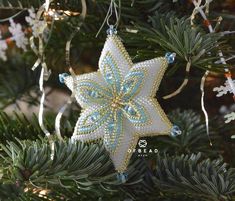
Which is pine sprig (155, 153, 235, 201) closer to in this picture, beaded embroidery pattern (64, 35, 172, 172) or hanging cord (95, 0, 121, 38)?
beaded embroidery pattern (64, 35, 172, 172)

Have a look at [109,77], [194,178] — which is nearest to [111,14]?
[109,77]

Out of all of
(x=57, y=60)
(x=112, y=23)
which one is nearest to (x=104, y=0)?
(x=112, y=23)

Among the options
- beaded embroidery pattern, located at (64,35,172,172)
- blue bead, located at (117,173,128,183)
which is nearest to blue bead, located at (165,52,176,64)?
beaded embroidery pattern, located at (64,35,172,172)

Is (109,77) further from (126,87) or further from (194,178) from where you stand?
(194,178)

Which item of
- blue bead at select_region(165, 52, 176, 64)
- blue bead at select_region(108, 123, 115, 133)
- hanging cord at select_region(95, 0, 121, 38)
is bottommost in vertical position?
blue bead at select_region(108, 123, 115, 133)

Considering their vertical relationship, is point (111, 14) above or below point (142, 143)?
above

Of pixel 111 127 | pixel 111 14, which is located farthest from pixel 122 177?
pixel 111 14

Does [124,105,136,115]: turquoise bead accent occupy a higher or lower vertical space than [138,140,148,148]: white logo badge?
higher

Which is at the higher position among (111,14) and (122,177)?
(111,14)

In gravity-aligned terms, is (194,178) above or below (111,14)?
below

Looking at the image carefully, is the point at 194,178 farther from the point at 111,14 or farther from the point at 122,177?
the point at 111,14

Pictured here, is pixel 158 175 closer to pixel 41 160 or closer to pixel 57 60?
pixel 41 160
